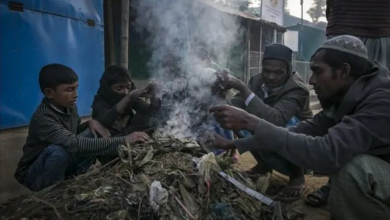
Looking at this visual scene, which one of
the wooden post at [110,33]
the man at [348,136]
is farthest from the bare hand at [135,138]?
the wooden post at [110,33]

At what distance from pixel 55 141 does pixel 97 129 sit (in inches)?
24.0

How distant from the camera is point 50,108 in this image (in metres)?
3.36

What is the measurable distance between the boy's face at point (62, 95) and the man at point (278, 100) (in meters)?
1.71

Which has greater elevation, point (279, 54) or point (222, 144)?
point (279, 54)

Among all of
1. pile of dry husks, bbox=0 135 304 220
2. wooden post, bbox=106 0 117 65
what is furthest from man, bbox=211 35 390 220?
wooden post, bbox=106 0 117 65

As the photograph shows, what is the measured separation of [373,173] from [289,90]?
157 centimetres

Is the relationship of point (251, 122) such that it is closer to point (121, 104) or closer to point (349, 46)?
point (349, 46)

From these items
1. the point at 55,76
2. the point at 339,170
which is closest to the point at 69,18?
the point at 55,76

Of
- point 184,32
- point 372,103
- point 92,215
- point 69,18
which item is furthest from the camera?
point 184,32

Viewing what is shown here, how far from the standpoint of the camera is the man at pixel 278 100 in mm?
3740

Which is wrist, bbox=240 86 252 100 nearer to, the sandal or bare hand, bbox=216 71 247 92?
bare hand, bbox=216 71 247 92

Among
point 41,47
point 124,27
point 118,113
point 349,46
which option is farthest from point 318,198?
point 124,27

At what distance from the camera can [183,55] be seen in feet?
18.4

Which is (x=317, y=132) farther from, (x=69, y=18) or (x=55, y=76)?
(x=69, y=18)
